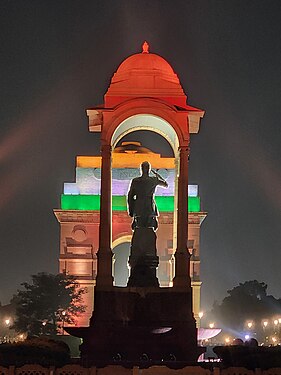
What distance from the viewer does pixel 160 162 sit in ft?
211

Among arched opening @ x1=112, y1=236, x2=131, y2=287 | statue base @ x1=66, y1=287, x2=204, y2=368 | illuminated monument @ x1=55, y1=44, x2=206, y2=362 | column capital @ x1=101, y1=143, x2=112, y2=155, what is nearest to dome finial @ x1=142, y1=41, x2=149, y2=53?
illuminated monument @ x1=55, y1=44, x2=206, y2=362

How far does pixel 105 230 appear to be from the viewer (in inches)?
928

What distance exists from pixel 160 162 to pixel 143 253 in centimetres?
4127

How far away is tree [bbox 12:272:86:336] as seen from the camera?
4619cm

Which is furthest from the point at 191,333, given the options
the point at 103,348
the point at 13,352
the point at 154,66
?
the point at 154,66

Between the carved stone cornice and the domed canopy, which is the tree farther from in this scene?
the domed canopy

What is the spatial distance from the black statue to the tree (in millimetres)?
22285

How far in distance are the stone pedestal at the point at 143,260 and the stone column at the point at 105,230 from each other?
2.20 ft

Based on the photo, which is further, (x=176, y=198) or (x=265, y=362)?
(x=176, y=198)

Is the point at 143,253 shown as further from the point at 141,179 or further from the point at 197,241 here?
the point at 197,241

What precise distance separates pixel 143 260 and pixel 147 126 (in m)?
5.11

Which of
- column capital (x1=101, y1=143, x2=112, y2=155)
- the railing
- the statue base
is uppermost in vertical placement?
column capital (x1=101, y1=143, x2=112, y2=155)

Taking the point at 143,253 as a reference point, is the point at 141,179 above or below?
above

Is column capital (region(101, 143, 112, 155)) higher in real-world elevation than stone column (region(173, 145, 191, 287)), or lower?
higher
